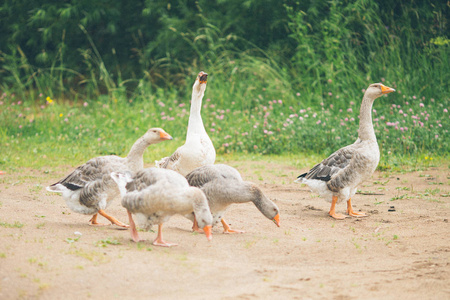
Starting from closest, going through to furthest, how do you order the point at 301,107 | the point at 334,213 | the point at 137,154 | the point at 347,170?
1. the point at 137,154
2. the point at 347,170
3. the point at 334,213
4. the point at 301,107

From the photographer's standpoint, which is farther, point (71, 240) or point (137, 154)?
point (137, 154)

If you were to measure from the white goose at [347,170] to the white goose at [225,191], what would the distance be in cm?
136

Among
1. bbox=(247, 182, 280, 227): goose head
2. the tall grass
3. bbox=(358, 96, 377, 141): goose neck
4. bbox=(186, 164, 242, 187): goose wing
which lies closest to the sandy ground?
bbox=(247, 182, 280, 227): goose head

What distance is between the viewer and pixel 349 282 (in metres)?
3.97

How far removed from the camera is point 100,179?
5.30m

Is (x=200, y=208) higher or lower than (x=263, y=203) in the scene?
higher

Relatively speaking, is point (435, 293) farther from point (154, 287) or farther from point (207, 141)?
point (207, 141)

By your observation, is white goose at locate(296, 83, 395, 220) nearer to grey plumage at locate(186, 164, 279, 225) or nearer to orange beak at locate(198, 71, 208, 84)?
grey plumage at locate(186, 164, 279, 225)

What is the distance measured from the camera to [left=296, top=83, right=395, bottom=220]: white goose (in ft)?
20.5

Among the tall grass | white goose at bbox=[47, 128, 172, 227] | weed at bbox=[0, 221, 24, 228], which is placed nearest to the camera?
weed at bbox=[0, 221, 24, 228]

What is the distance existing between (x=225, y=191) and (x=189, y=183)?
1.61 feet

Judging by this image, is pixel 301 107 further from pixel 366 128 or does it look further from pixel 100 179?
pixel 100 179

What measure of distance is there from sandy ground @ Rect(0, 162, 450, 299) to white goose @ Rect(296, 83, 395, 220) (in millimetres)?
303

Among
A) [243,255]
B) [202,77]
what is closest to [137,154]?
[243,255]
